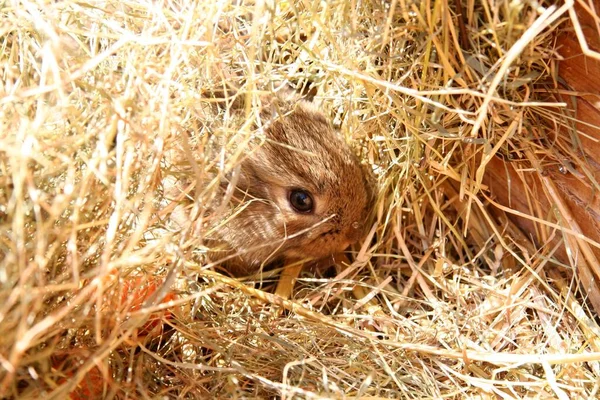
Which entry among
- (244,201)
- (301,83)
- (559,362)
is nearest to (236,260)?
(244,201)

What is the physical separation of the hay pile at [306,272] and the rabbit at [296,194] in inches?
4.8

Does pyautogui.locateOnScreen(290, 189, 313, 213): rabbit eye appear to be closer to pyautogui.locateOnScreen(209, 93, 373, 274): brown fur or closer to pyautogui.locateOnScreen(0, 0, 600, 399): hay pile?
pyautogui.locateOnScreen(209, 93, 373, 274): brown fur

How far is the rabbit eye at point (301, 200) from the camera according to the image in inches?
107

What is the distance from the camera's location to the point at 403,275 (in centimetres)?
286

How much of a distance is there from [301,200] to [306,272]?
40 cm

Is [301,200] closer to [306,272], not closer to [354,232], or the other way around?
[354,232]

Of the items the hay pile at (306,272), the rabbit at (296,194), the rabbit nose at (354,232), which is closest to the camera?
the hay pile at (306,272)

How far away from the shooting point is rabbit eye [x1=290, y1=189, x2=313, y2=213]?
271cm

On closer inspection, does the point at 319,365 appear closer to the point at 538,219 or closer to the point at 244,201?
the point at 244,201

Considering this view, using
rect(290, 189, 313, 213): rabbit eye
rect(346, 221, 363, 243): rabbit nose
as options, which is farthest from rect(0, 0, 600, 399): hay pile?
rect(290, 189, 313, 213): rabbit eye

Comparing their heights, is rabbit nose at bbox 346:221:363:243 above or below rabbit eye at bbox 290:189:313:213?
below

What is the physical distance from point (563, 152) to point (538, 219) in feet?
0.90

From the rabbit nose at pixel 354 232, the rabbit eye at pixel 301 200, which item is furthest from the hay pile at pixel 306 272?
the rabbit eye at pixel 301 200

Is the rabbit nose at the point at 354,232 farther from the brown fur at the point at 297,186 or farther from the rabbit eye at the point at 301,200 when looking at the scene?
the rabbit eye at the point at 301,200
